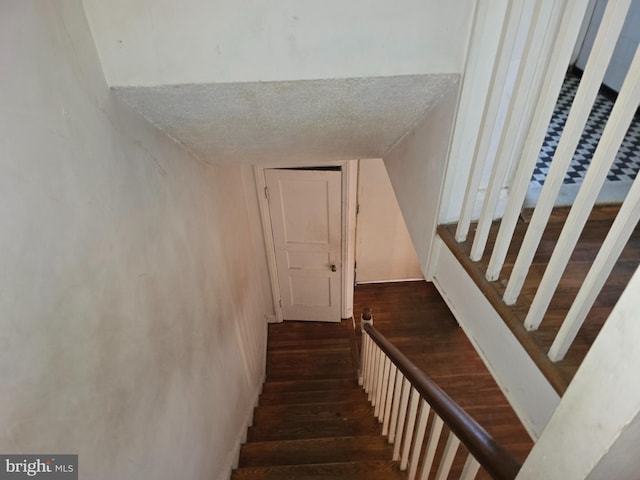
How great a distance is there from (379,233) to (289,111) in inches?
131

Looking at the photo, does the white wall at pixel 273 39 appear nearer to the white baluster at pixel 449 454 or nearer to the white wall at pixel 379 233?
the white baluster at pixel 449 454

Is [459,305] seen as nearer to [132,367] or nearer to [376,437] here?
[132,367]

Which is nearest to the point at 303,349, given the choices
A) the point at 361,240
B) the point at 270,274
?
the point at 270,274

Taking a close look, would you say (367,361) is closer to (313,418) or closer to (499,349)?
(313,418)

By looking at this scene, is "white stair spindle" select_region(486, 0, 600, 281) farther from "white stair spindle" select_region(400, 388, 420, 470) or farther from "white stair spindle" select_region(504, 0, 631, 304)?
"white stair spindle" select_region(400, 388, 420, 470)

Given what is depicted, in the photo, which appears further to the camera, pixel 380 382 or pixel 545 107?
pixel 380 382

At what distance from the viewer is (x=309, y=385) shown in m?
3.65

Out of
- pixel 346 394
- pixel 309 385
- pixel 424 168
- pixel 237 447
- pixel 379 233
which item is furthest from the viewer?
pixel 379 233

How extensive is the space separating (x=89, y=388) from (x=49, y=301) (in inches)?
11.4

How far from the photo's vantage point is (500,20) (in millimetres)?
1140

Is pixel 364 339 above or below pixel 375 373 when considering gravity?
above

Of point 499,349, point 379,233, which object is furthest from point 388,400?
point 379,233

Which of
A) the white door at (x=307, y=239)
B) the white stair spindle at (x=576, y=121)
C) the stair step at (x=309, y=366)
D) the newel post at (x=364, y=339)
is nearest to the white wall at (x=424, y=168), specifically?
the white stair spindle at (x=576, y=121)

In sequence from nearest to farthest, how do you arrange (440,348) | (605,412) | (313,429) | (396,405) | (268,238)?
(605,412) < (396,405) < (313,429) < (268,238) < (440,348)
